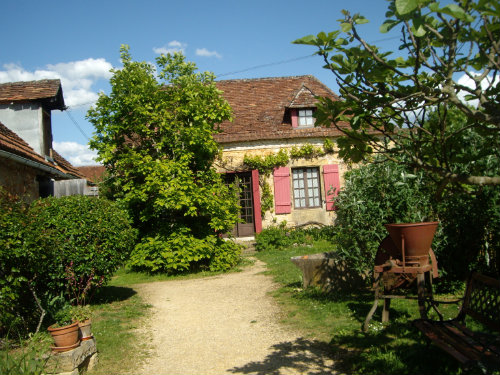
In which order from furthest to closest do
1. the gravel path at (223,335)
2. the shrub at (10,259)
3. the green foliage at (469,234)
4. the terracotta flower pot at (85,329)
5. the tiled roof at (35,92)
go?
the tiled roof at (35,92) → the green foliage at (469,234) → the terracotta flower pot at (85,329) → the shrub at (10,259) → the gravel path at (223,335)

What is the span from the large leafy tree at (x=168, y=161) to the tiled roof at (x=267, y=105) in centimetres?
381

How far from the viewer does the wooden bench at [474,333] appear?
2920mm

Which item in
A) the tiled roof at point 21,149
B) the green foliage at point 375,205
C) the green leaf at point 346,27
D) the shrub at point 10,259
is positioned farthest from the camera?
the tiled roof at point 21,149

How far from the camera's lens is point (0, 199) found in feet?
16.4

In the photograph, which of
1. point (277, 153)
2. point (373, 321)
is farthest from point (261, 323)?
point (277, 153)

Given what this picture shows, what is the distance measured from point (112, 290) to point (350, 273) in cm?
445

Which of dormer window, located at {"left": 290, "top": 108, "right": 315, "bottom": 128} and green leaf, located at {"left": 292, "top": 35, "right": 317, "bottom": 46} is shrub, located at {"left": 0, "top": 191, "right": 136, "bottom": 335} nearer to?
green leaf, located at {"left": 292, "top": 35, "right": 317, "bottom": 46}

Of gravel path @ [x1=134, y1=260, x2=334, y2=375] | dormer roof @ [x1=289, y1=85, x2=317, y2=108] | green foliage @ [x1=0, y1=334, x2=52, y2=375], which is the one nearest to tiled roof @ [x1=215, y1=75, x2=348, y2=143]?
dormer roof @ [x1=289, y1=85, x2=317, y2=108]

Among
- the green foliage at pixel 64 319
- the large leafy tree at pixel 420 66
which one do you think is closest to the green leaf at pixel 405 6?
the large leafy tree at pixel 420 66

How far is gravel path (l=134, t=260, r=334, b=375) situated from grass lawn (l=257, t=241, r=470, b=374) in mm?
229

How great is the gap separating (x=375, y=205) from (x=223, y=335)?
8.50 feet

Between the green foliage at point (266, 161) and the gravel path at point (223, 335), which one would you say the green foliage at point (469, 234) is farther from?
the green foliage at point (266, 161)

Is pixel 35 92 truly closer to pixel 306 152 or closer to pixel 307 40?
pixel 306 152

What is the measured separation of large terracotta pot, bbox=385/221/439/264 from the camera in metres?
4.37
